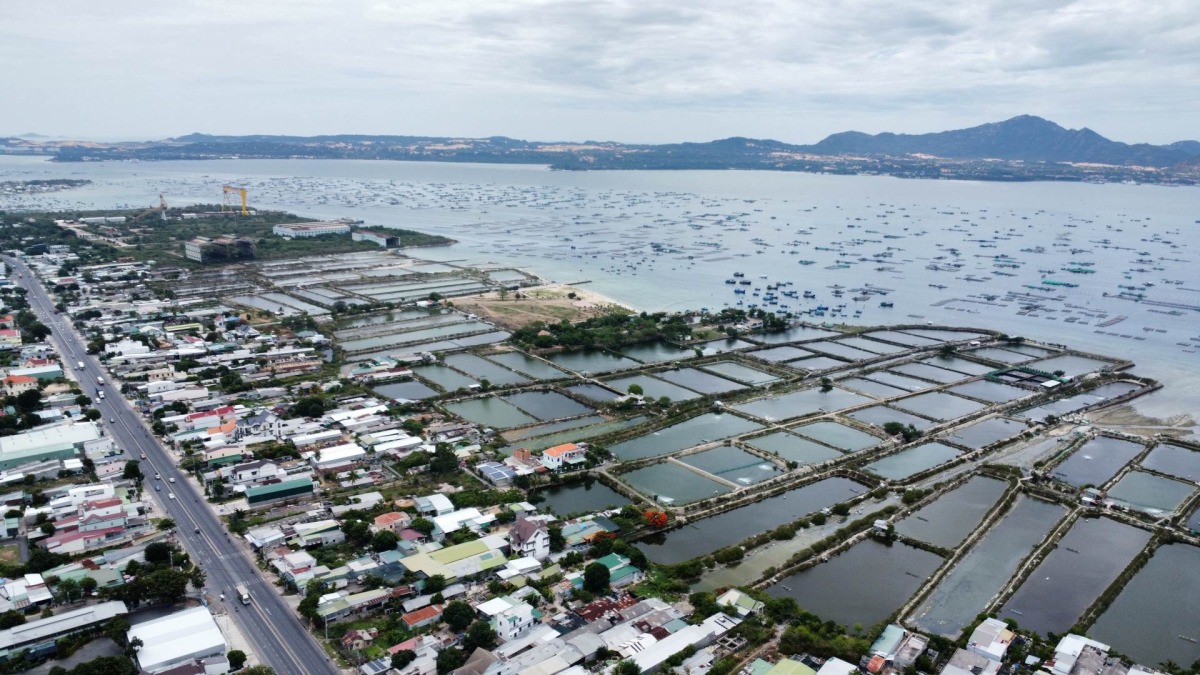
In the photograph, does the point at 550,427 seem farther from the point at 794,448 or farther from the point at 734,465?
the point at 794,448

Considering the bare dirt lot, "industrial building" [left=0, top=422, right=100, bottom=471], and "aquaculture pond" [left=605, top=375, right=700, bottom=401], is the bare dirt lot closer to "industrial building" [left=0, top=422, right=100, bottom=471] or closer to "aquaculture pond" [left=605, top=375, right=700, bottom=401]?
"aquaculture pond" [left=605, top=375, right=700, bottom=401]

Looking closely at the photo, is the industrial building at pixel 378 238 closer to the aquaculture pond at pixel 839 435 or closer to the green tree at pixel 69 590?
the aquaculture pond at pixel 839 435

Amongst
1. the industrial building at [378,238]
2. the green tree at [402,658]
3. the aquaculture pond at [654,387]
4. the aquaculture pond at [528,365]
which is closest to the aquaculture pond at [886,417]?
the aquaculture pond at [654,387]

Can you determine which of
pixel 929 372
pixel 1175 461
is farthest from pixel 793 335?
pixel 1175 461

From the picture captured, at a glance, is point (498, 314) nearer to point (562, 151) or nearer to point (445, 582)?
point (445, 582)

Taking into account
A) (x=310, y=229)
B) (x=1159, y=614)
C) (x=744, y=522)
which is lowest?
(x=1159, y=614)

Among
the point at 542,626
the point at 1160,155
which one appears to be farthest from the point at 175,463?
the point at 1160,155

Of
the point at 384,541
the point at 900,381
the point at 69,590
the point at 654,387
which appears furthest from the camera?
the point at 900,381
